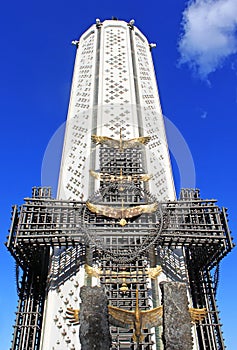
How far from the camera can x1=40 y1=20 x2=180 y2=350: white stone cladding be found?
9758mm

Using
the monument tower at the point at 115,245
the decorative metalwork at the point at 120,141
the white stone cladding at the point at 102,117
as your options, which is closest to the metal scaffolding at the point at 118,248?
the monument tower at the point at 115,245

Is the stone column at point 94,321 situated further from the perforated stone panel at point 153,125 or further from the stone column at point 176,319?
the perforated stone panel at point 153,125

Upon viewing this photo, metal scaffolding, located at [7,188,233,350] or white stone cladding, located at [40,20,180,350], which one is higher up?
white stone cladding, located at [40,20,180,350]

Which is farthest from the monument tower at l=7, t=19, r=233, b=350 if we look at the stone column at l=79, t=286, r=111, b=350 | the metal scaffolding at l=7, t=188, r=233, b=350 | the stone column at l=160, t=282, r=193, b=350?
the stone column at l=160, t=282, r=193, b=350

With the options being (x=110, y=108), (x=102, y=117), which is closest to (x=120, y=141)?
(x=102, y=117)

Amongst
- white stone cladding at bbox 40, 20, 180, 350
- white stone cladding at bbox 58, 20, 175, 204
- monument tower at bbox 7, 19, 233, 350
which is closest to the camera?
monument tower at bbox 7, 19, 233, 350

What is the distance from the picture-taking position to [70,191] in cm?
1266

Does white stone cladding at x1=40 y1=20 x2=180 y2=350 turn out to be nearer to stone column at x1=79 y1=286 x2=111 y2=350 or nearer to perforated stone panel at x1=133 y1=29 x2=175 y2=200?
perforated stone panel at x1=133 y1=29 x2=175 y2=200

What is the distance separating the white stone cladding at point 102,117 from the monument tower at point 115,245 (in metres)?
0.05

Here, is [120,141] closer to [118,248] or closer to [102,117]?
[102,117]

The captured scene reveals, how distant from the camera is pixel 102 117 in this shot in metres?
14.5

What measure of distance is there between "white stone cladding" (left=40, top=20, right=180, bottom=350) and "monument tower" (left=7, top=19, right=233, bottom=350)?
0.17ft

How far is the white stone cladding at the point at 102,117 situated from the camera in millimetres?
9758

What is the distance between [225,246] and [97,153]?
226 inches
